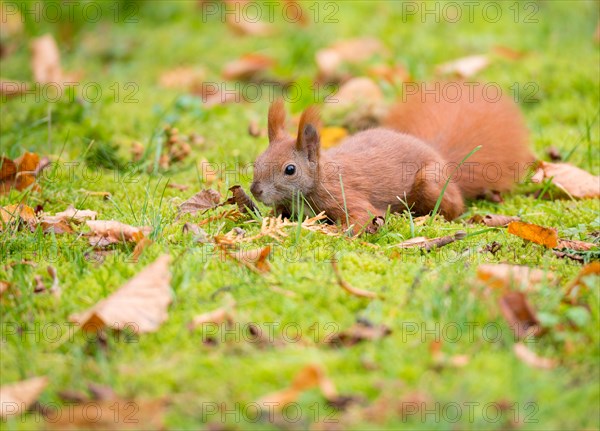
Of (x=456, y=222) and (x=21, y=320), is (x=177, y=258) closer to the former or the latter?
(x=21, y=320)

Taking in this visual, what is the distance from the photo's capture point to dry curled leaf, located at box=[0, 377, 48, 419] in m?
2.18

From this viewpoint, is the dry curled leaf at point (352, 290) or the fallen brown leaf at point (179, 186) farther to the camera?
the fallen brown leaf at point (179, 186)

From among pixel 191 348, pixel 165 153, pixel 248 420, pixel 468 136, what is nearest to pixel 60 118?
pixel 165 153

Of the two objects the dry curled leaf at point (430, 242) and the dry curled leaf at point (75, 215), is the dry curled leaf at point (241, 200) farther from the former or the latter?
the dry curled leaf at point (430, 242)

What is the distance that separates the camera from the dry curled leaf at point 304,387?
2.12 m

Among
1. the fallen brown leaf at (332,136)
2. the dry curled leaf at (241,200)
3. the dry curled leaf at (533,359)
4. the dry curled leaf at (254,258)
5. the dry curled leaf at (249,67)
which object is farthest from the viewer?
the dry curled leaf at (249,67)

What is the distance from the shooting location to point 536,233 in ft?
10.5

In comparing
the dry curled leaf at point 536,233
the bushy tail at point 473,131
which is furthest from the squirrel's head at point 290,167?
the dry curled leaf at point 536,233

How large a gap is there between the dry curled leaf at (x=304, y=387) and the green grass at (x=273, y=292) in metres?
0.03

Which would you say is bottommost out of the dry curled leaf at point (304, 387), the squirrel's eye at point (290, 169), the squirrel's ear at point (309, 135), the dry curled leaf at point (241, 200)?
the dry curled leaf at point (304, 387)

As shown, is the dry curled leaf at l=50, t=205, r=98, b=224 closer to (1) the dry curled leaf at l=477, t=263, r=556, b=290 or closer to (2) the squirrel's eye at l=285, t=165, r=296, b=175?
(2) the squirrel's eye at l=285, t=165, r=296, b=175

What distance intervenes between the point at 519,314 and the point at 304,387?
2.34 feet

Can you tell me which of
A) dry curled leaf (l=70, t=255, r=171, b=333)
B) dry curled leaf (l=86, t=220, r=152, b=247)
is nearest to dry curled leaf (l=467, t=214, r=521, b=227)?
dry curled leaf (l=86, t=220, r=152, b=247)

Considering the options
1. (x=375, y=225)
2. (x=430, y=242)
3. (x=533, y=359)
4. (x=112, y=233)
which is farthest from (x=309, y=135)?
(x=533, y=359)
